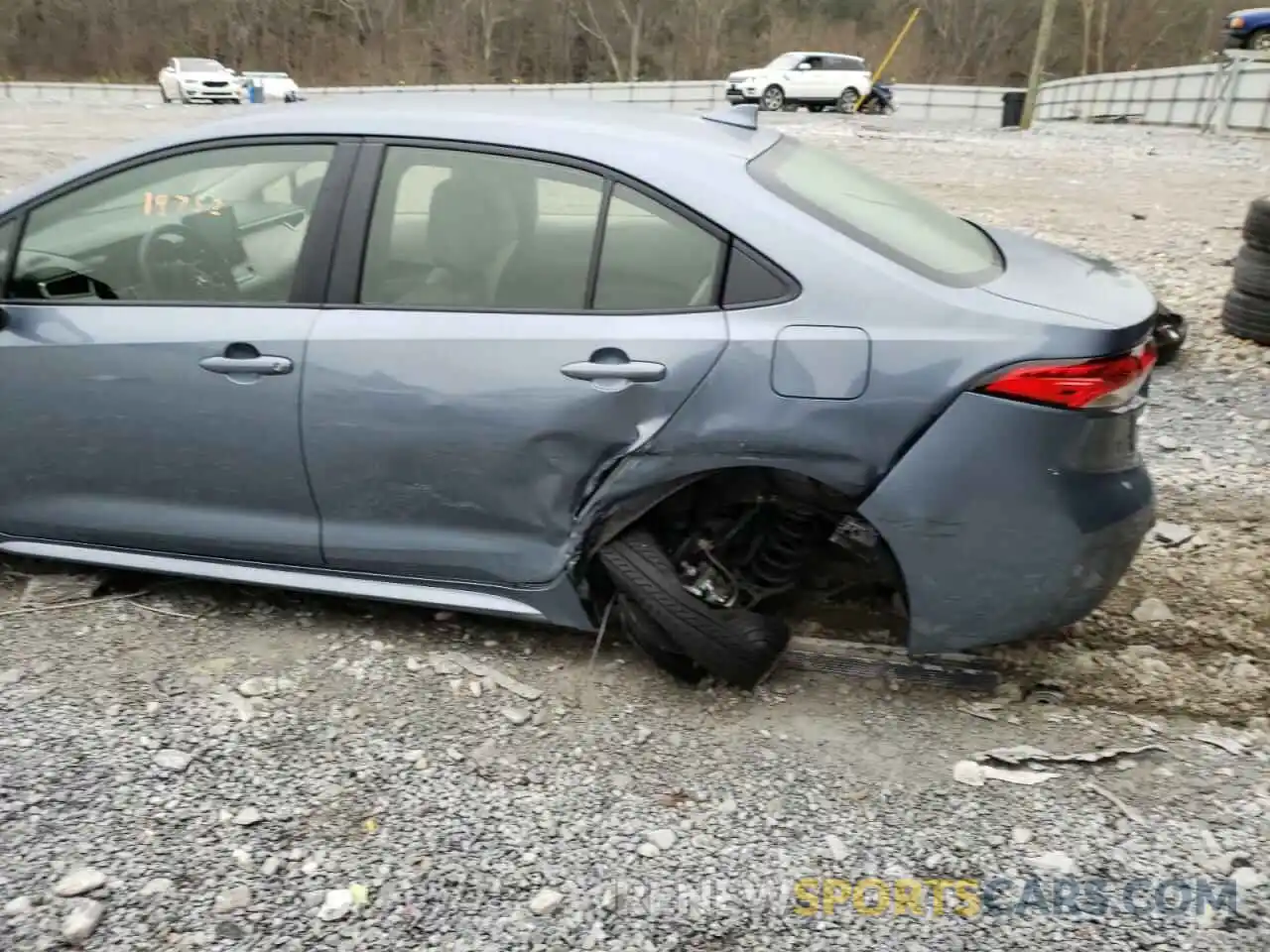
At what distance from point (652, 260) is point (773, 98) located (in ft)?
103

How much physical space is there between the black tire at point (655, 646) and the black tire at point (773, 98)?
31.3m

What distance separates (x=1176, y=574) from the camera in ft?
12.0

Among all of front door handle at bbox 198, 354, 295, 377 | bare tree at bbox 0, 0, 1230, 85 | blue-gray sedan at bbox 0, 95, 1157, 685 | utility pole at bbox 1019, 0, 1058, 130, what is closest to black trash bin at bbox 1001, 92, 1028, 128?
utility pole at bbox 1019, 0, 1058, 130

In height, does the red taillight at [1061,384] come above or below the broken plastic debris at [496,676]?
above

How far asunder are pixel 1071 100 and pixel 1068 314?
35.1m

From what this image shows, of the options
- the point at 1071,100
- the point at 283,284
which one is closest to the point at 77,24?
the point at 1071,100

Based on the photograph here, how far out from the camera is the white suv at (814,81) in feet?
103

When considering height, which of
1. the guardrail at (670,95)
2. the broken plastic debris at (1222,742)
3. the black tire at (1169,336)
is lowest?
the guardrail at (670,95)

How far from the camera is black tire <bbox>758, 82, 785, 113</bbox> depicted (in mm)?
31688

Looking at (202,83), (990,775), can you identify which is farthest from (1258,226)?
(202,83)

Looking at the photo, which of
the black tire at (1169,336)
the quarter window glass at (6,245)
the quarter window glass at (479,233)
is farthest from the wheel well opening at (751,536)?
the black tire at (1169,336)

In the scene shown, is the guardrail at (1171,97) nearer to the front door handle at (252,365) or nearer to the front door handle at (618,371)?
the front door handle at (618,371)

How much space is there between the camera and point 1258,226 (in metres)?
5.85

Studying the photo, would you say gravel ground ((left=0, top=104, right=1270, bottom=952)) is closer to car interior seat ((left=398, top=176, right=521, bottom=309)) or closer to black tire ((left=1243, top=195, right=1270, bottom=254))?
car interior seat ((left=398, top=176, right=521, bottom=309))
